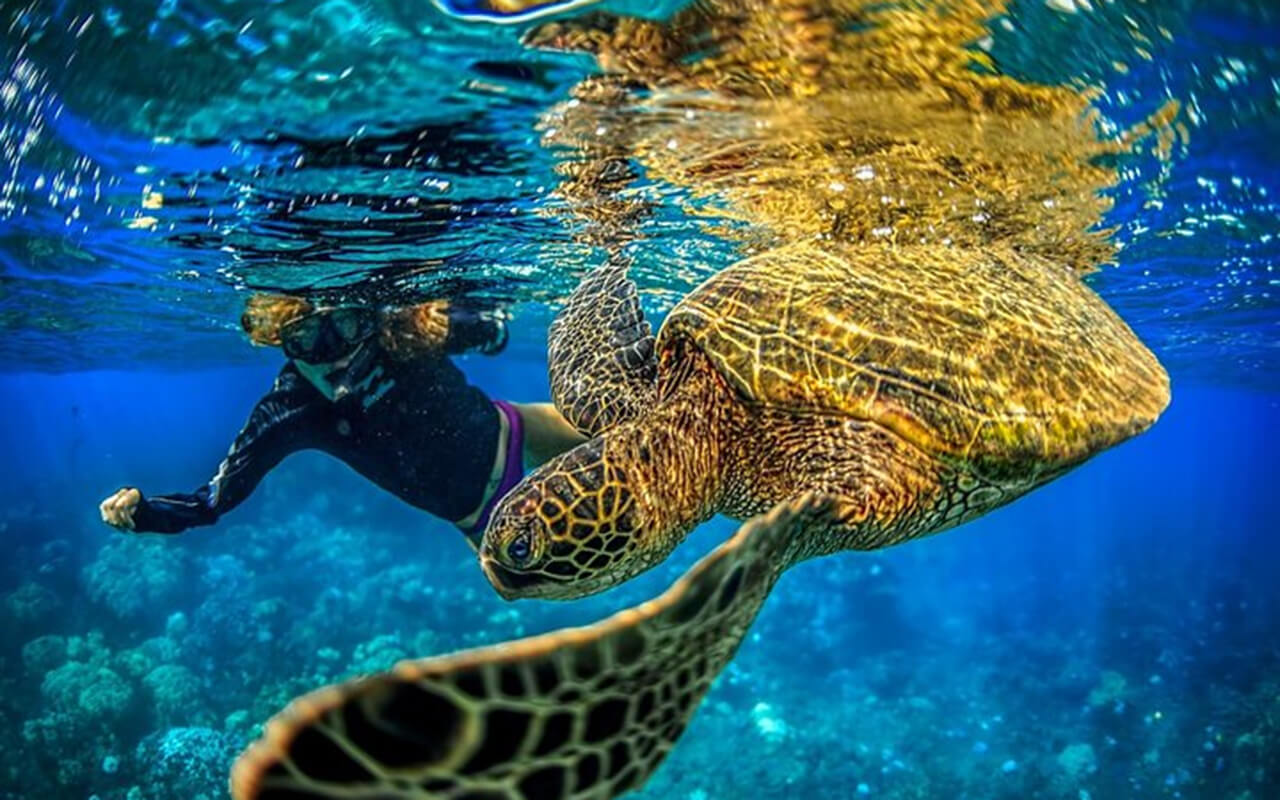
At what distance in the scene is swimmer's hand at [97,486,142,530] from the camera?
16.8ft

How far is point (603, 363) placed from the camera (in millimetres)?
4906

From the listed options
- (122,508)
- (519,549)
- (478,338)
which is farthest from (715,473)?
(478,338)

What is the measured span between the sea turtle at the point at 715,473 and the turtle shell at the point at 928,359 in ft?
0.05

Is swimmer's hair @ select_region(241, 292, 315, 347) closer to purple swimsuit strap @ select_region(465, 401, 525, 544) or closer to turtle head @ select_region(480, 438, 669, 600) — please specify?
purple swimsuit strap @ select_region(465, 401, 525, 544)

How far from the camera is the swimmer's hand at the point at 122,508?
16.8ft

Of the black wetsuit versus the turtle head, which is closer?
the turtle head

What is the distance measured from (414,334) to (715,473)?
6.05 metres

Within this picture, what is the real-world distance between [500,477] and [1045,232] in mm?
7098

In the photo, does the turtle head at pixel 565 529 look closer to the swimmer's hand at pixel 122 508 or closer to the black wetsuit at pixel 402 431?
the swimmer's hand at pixel 122 508

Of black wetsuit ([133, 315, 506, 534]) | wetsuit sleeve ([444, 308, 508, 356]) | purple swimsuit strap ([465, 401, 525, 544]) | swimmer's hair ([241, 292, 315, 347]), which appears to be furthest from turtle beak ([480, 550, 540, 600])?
swimmer's hair ([241, 292, 315, 347])

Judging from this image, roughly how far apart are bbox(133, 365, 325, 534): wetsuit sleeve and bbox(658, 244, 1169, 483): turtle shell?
4223mm

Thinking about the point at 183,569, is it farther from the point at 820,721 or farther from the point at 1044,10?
the point at 1044,10

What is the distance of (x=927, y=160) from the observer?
6.23 metres

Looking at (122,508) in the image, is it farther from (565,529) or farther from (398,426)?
(565,529)
